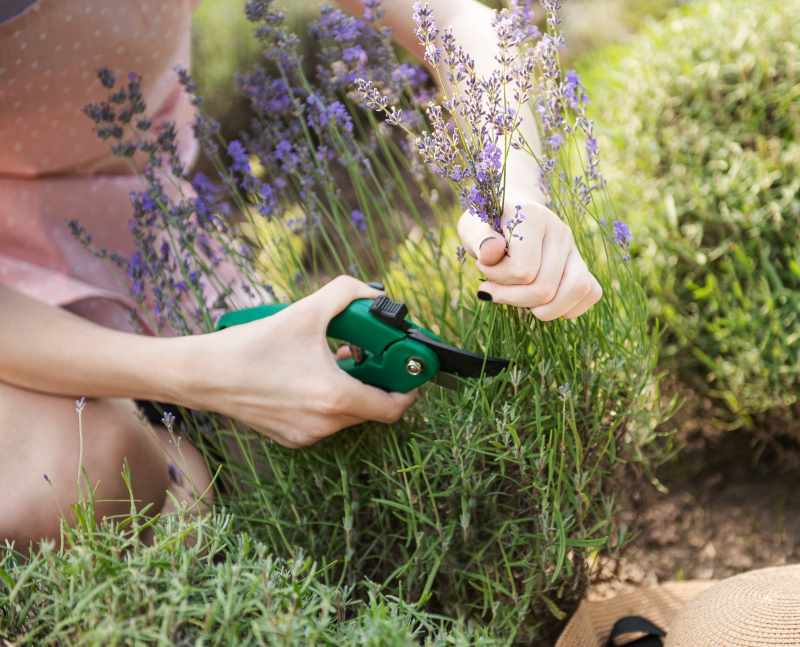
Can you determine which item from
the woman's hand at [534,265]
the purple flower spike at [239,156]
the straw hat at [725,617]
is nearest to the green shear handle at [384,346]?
the woman's hand at [534,265]

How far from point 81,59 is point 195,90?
0.32 metres

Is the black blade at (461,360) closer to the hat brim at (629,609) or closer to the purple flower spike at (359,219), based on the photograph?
the purple flower spike at (359,219)

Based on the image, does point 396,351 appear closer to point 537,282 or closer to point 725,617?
point 537,282

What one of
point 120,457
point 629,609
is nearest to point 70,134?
point 120,457

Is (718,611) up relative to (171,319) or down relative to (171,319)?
down

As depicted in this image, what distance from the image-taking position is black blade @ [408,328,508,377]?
1.22m

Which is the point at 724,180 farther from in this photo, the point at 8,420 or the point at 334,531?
the point at 8,420

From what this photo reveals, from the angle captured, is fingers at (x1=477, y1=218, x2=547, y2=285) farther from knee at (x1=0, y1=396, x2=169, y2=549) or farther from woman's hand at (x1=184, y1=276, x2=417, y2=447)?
knee at (x1=0, y1=396, x2=169, y2=549)

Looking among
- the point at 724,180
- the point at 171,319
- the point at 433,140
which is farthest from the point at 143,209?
the point at 724,180

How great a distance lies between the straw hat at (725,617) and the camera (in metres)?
1.25

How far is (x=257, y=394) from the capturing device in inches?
52.4

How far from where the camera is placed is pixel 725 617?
4.30ft

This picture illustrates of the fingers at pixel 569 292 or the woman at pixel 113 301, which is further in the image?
the woman at pixel 113 301

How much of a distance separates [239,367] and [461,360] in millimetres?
334
